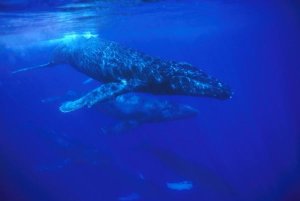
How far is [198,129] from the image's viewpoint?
28062mm

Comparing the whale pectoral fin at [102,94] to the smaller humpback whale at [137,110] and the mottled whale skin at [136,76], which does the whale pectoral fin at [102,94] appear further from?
the smaller humpback whale at [137,110]

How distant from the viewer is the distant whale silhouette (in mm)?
9430

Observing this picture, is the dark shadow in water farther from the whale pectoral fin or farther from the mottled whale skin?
the whale pectoral fin

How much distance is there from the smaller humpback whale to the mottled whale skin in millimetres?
6610

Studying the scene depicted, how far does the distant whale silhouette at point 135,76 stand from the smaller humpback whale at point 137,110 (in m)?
6.54

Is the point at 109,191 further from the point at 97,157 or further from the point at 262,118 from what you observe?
the point at 262,118

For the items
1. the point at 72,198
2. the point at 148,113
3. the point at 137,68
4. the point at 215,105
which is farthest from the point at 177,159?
the point at 215,105

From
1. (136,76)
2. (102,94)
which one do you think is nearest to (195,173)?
(136,76)

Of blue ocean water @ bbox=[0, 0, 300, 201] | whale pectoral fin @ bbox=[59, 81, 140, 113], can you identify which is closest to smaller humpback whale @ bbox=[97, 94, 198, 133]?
blue ocean water @ bbox=[0, 0, 300, 201]

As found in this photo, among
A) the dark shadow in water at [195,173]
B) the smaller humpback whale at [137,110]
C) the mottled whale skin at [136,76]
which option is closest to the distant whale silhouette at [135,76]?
the mottled whale skin at [136,76]

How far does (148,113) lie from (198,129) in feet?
33.9

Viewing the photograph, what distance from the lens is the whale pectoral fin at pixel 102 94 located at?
9461 mm

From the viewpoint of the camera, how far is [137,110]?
735 inches

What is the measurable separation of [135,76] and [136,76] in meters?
0.03
